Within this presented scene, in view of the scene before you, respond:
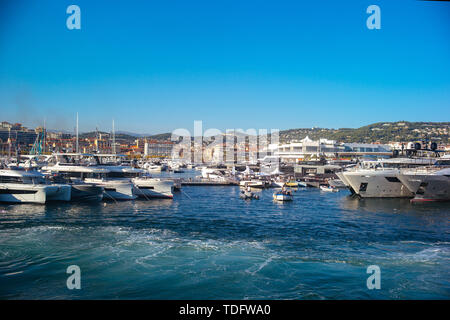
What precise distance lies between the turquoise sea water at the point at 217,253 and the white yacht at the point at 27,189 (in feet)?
3.06

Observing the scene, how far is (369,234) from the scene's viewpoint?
13.9 meters

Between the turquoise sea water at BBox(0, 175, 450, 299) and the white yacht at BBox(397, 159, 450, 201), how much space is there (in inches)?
285

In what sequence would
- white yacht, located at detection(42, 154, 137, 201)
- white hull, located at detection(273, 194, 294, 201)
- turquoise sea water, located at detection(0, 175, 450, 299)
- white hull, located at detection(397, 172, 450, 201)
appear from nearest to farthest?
1. turquoise sea water, located at detection(0, 175, 450, 299)
2. white yacht, located at detection(42, 154, 137, 201)
3. white hull, located at detection(273, 194, 294, 201)
4. white hull, located at detection(397, 172, 450, 201)

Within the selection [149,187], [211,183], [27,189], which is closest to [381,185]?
[211,183]

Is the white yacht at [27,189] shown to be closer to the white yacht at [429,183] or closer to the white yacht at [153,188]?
the white yacht at [153,188]

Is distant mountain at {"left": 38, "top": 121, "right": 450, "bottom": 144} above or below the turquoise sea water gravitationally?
above

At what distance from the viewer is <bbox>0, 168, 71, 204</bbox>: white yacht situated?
19297 millimetres

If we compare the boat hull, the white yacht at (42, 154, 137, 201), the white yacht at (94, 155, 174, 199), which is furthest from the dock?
the boat hull

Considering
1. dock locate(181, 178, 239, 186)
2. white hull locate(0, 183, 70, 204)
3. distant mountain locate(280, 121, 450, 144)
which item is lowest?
dock locate(181, 178, 239, 186)

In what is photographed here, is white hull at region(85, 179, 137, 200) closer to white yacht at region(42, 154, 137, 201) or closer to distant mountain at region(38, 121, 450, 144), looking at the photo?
white yacht at region(42, 154, 137, 201)

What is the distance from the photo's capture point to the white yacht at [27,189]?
19297mm
